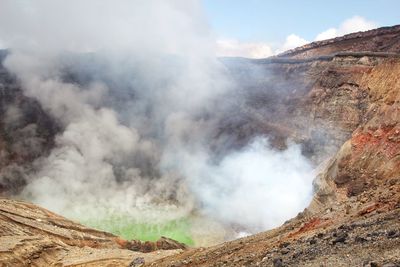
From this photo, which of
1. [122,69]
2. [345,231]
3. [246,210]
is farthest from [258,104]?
[345,231]

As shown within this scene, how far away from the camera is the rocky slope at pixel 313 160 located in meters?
10.9

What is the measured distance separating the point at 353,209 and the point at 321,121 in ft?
59.2

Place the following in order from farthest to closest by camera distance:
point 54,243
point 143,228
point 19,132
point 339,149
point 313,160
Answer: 1. point 19,132
2. point 143,228
3. point 313,160
4. point 339,149
5. point 54,243

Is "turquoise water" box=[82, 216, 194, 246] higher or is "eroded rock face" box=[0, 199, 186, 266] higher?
"turquoise water" box=[82, 216, 194, 246]

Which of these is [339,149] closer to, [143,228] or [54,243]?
[143,228]

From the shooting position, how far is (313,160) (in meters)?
29.1

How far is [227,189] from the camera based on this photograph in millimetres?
31719

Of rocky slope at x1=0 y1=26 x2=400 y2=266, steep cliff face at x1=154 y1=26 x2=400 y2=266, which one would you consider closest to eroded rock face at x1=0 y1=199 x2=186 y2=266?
rocky slope at x1=0 y1=26 x2=400 y2=266

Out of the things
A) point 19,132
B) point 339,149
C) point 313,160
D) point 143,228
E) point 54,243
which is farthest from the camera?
point 19,132

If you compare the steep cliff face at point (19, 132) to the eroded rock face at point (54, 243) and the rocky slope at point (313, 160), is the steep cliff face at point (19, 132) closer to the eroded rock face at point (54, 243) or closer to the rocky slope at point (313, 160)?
the rocky slope at point (313, 160)

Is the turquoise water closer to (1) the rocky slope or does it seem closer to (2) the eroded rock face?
(2) the eroded rock face

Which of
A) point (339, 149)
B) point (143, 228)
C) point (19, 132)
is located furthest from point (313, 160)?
point (19, 132)

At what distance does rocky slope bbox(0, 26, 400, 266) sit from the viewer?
10.9m

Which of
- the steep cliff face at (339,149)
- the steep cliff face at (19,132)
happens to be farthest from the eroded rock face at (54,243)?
the steep cliff face at (19,132)
